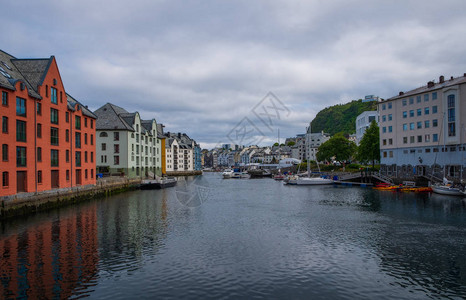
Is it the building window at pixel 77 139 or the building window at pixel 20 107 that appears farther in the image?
the building window at pixel 77 139

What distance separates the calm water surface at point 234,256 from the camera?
16.4 m

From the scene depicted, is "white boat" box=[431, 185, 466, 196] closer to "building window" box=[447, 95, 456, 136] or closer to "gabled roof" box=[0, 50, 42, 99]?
"building window" box=[447, 95, 456, 136]

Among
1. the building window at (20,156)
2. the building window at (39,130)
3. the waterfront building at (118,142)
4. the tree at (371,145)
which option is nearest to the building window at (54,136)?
the building window at (39,130)

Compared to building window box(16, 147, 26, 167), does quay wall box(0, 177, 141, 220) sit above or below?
below

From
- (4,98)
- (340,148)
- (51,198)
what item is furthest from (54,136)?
(340,148)

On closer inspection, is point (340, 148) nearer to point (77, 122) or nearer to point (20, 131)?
point (77, 122)

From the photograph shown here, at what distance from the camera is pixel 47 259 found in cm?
2059

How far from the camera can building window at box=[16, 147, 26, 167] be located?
122ft

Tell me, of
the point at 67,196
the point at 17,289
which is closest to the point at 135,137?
the point at 67,196

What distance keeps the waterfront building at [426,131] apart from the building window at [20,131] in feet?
234

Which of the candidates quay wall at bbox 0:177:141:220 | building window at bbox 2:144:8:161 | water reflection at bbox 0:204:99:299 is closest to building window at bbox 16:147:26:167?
building window at bbox 2:144:8:161

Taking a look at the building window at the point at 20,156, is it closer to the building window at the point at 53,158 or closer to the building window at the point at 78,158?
the building window at the point at 53,158

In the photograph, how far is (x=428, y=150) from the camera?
235ft

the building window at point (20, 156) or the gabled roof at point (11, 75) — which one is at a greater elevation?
the gabled roof at point (11, 75)
